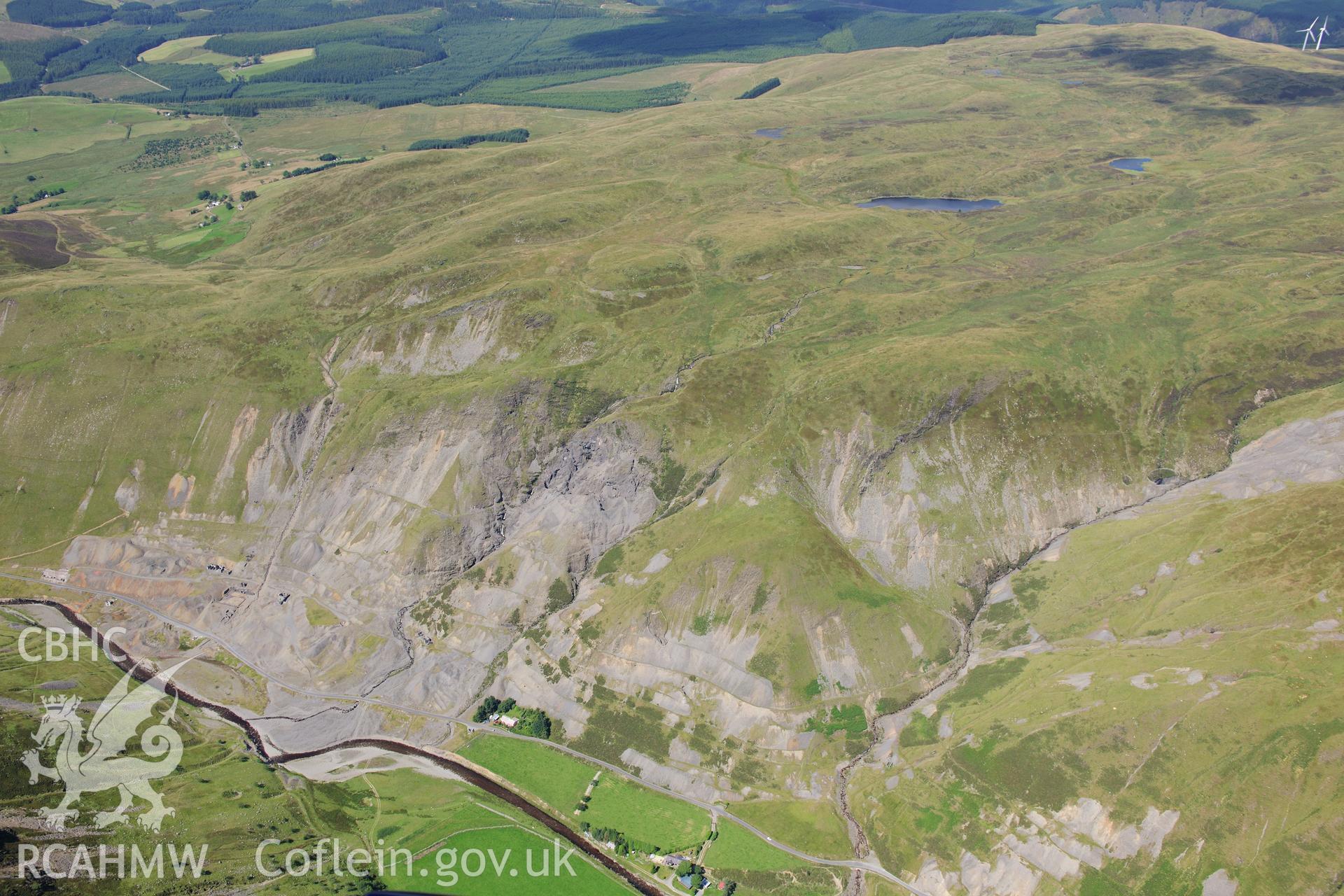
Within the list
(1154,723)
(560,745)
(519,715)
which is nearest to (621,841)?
(560,745)

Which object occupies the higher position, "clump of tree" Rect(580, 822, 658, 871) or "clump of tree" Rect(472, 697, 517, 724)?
"clump of tree" Rect(472, 697, 517, 724)

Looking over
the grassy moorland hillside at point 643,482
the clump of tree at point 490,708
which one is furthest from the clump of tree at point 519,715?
the grassy moorland hillside at point 643,482

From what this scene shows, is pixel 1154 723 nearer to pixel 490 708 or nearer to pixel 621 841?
pixel 621 841

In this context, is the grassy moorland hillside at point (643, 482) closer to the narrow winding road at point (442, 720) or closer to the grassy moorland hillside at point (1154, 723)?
the narrow winding road at point (442, 720)

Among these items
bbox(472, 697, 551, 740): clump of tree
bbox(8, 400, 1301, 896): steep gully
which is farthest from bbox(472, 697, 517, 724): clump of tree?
bbox(8, 400, 1301, 896): steep gully

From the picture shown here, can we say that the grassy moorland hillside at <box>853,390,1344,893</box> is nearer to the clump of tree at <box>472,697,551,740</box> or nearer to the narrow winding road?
the narrow winding road

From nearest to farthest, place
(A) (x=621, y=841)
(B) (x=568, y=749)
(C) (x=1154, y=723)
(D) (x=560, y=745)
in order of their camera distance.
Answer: (C) (x=1154, y=723), (A) (x=621, y=841), (B) (x=568, y=749), (D) (x=560, y=745)

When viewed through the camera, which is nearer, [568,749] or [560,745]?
[568,749]

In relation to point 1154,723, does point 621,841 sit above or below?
below
